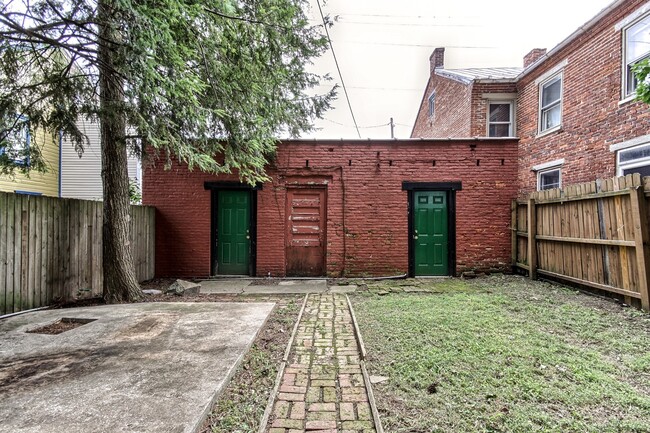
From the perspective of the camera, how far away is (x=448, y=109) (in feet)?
47.2

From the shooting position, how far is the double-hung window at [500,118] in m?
11.4

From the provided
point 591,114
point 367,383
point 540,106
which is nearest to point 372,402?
point 367,383

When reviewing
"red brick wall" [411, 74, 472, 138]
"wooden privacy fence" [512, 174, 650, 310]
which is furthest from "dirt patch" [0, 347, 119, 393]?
"red brick wall" [411, 74, 472, 138]

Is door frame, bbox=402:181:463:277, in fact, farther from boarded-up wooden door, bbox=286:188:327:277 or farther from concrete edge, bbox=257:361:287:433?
concrete edge, bbox=257:361:287:433

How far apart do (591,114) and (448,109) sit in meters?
7.27

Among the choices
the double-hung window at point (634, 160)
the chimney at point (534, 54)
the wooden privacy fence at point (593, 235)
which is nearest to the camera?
the wooden privacy fence at point (593, 235)

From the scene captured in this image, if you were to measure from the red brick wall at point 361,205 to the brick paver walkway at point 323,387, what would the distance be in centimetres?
421

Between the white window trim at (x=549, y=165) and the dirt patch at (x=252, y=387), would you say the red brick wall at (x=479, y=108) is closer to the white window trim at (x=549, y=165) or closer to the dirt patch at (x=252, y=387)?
the white window trim at (x=549, y=165)

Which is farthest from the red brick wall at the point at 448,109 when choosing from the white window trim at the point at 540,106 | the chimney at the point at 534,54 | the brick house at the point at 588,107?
the chimney at the point at 534,54

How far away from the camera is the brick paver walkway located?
2.36 meters

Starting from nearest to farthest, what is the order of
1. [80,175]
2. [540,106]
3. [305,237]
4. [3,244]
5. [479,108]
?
[3,244], [305,237], [540,106], [479,108], [80,175]

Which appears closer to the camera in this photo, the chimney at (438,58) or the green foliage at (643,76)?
the green foliage at (643,76)

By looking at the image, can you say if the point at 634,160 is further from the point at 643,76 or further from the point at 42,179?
the point at 42,179

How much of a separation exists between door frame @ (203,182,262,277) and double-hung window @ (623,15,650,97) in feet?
27.6
